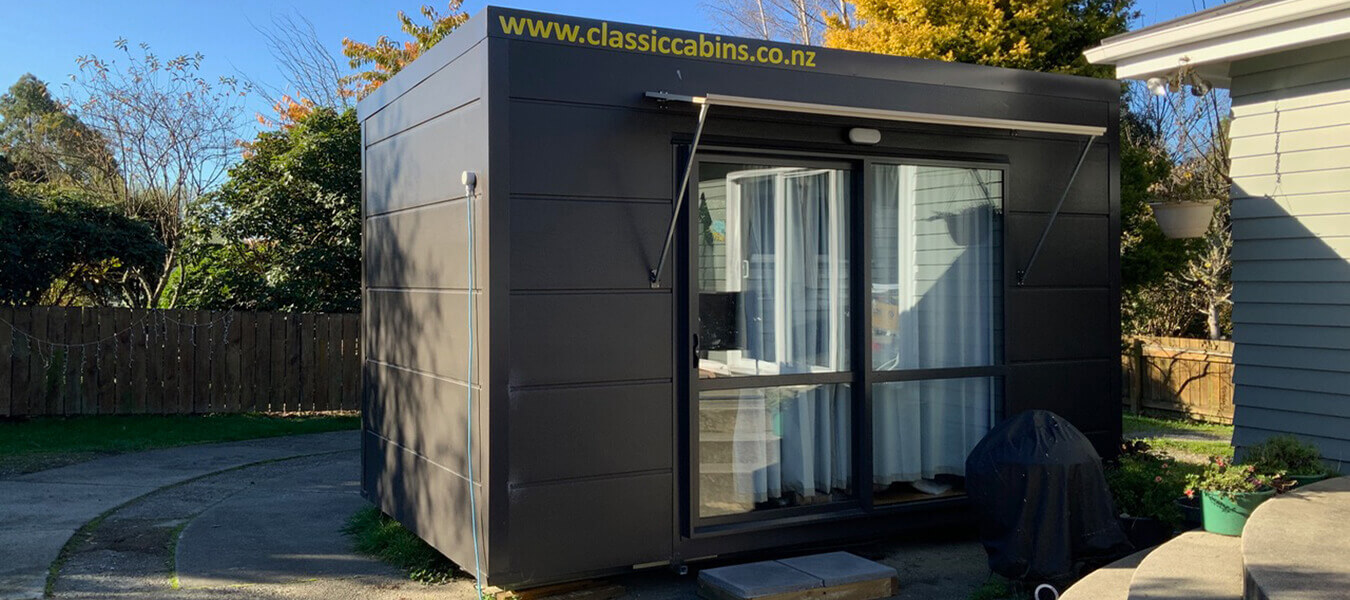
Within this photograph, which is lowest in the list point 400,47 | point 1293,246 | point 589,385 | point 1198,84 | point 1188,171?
point 589,385

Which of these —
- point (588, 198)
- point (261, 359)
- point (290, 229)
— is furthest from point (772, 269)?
point (290, 229)

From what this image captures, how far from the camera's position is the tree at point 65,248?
11.3 m

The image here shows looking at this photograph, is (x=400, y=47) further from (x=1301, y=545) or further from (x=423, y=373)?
(x=1301, y=545)

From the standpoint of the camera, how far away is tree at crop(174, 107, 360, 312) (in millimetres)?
12883

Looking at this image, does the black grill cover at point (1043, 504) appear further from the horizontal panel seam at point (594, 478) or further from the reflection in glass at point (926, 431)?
the horizontal panel seam at point (594, 478)

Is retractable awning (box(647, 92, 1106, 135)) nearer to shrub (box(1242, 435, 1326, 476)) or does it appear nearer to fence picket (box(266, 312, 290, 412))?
shrub (box(1242, 435, 1326, 476))

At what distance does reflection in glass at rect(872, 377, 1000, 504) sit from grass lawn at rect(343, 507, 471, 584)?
8.02ft

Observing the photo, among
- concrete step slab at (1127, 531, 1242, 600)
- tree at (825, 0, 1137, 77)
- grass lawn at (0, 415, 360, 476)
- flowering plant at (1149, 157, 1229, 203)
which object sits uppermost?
tree at (825, 0, 1137, 77)

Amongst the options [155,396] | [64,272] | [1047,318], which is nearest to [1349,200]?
[1047,318]

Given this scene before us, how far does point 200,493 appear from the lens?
26.7 feet

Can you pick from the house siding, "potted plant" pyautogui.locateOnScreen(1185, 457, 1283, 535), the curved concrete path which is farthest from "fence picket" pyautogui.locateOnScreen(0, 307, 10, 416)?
the house siding

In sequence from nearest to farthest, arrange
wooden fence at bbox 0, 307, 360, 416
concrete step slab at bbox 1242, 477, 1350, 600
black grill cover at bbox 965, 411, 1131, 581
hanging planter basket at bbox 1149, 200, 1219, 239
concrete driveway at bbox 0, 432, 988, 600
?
concrete step slab at bbox 1242, 477, 1350, 600 → black grill cover at bbox 965, 411, 1131, 581 → concrete driveway at bbox 0, 432, 988, 600 → hanging planter basket at bbox 1149, 200, 1219, 239 → wooden fence at bbox 0, 307, 360, 416

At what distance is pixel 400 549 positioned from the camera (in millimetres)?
6152

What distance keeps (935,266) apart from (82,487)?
6.38 m
